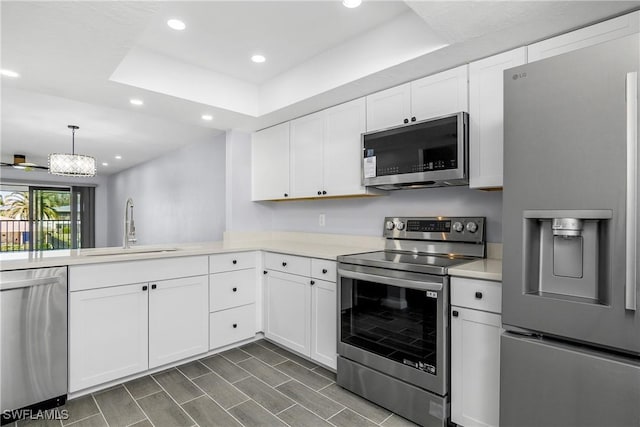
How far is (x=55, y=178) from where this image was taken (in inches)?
303

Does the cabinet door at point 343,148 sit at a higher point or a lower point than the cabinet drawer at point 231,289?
higher

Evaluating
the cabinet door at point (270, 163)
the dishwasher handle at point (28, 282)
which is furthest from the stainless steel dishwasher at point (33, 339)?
the cabinet door at point (270, 163)

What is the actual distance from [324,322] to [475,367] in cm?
111

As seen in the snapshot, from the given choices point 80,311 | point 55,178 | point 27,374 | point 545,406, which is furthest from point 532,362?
point 55,178

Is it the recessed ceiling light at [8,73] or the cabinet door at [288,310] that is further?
the cabinet door at [288,310]

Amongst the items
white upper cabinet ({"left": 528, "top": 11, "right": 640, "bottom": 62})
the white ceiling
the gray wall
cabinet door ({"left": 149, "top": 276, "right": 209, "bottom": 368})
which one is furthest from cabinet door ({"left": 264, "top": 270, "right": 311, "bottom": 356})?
white upper cabinet ({"left": 528, "top": 11, "right": 640, "bottom": 62})

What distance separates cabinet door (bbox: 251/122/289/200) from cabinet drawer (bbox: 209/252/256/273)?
0.72 meters

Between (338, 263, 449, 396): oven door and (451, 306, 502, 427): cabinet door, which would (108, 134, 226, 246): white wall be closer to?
(338, 263, 449, 396): oven door

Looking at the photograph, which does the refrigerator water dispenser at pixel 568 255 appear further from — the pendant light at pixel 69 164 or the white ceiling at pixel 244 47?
the pendant light at pixel 69 164

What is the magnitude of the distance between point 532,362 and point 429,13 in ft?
5.49

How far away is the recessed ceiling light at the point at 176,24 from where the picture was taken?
2094 millimetres

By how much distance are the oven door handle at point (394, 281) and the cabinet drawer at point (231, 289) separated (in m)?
1.13

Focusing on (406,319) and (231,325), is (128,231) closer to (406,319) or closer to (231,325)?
(231,325)

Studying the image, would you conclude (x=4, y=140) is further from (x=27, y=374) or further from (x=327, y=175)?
(x=327, y=175)
